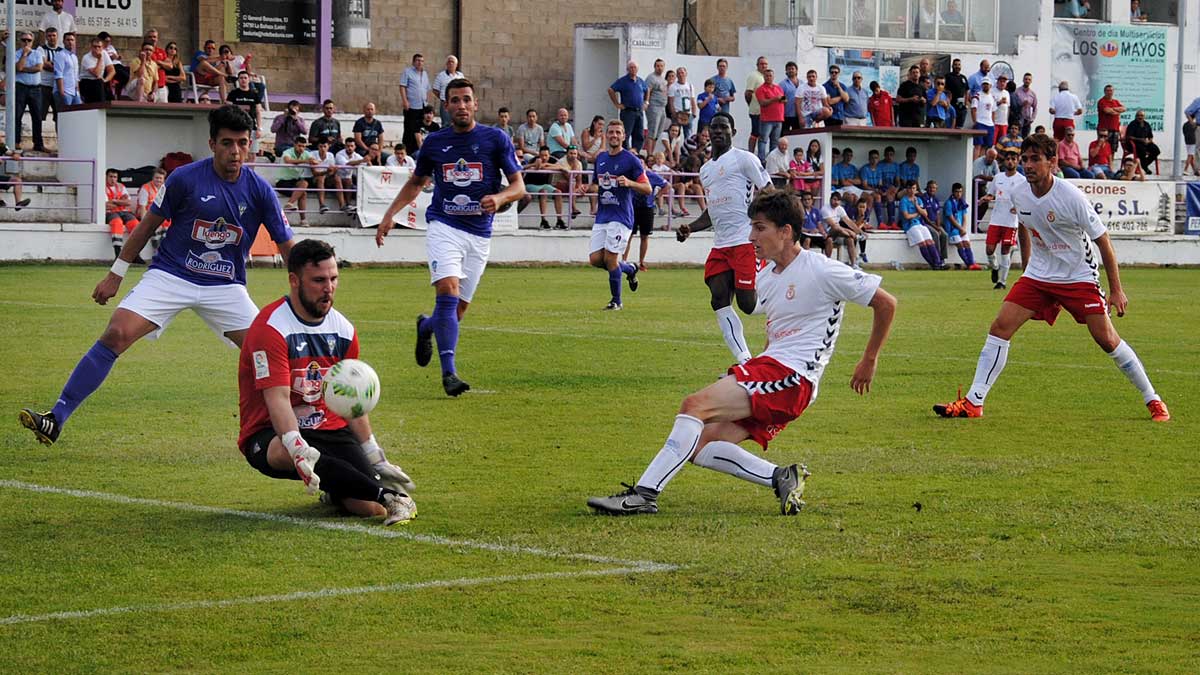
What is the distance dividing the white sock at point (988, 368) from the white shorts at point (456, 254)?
381 cm

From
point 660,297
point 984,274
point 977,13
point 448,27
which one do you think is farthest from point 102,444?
point 977,13

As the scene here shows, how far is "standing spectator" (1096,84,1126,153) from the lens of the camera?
42.4 metres

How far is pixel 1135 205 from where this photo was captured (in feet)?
128

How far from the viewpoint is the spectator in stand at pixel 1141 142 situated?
42.2 m

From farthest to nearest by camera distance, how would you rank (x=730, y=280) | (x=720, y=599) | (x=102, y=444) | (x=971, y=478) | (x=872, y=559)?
1. (x=730, y=280)
2. (x=102, y=444)
3. (x=971, y=478)
4. (x=872, y=559)
5. (x=720, y=599)

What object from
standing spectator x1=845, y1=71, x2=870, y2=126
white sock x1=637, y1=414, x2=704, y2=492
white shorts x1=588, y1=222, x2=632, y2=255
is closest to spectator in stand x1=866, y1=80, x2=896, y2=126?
standing spectator x1=845, y1=71, x2=870, y2=126

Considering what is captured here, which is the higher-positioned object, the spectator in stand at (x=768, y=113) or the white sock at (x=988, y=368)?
the spectator in stand at (x=768, y=113)

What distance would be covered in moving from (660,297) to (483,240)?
11.3 m

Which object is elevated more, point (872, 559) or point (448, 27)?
point (448, 27)

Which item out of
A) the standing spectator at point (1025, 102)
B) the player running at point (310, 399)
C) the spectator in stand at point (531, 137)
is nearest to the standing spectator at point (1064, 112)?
the standing spectator at point (1025, 102)

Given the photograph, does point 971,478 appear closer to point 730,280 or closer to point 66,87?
point 730,280

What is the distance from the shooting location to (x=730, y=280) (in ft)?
48.3

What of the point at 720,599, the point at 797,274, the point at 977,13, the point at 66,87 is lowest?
the point at 720,599

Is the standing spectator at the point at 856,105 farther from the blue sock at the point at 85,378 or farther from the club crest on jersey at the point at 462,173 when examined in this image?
the blue sock at the point at 85,378
